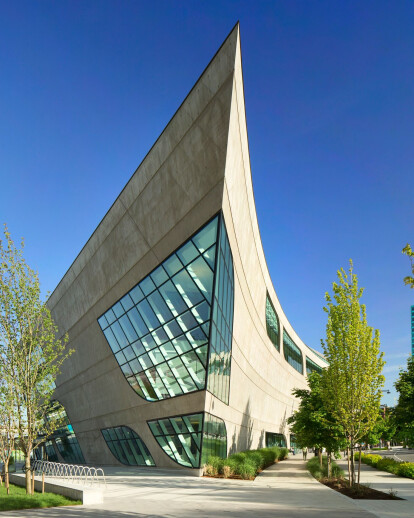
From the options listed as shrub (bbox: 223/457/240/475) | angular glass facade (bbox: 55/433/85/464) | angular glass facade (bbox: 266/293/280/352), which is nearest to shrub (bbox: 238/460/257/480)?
shrub (bbox: 223/457/240/475)

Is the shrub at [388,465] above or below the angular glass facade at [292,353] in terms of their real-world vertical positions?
below

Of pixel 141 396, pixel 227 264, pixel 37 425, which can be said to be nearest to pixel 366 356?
pixel 227 264

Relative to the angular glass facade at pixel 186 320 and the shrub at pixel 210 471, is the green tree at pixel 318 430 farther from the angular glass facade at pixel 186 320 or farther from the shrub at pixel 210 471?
the shrub at pixel 210 471

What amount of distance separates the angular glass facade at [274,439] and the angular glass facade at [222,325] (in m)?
23.6

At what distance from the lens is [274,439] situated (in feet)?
167

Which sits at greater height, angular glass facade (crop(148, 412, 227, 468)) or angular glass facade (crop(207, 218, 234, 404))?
angular glass facade (crop(207, 218, 234, 404))

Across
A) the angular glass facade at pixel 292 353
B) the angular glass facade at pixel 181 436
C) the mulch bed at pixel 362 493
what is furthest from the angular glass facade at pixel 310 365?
the mulch bed at pixel 362 493

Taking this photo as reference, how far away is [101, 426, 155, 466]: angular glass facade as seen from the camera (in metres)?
27.3

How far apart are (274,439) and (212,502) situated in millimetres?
41539

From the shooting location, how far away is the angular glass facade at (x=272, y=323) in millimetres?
40188

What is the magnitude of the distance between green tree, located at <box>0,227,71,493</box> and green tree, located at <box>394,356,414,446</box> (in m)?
21.6

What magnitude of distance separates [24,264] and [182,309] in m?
8.67

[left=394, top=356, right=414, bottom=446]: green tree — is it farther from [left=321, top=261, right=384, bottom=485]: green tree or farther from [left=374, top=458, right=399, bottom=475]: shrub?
[left=321, top=261, right=384, bottom=485]: green tree

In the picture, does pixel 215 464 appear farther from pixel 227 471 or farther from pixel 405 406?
pixel 405 406
